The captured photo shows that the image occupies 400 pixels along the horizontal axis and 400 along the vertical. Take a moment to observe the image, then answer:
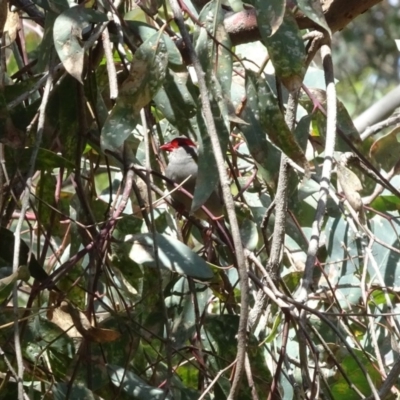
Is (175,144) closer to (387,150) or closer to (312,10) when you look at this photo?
(387,150)

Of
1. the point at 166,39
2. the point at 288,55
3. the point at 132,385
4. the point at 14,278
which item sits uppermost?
the point at 166,39

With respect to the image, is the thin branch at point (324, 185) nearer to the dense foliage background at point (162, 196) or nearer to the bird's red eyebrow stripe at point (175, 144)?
the dense foliage background at point (162, 196)

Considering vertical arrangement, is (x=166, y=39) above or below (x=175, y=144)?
above

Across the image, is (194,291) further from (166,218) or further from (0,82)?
(0,82)

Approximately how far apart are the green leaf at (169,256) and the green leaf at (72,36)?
1.03 feet

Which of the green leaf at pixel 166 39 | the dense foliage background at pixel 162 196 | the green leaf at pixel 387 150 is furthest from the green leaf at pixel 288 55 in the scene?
the green leaf at pixel 387 150

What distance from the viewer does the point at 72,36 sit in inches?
48.5

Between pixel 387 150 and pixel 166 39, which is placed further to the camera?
pixel 387 150

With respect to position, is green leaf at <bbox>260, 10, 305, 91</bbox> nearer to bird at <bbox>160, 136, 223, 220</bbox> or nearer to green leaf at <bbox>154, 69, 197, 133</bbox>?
green leaf at <bbox>154, 69, 197, 133</bbox>

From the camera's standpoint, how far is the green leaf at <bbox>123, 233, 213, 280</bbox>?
132 cm

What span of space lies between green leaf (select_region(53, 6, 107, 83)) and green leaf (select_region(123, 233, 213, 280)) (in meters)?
0.31

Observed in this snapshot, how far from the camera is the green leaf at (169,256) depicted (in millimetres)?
1323

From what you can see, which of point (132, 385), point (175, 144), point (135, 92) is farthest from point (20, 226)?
point (175, 144)

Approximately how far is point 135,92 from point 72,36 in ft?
0.41
